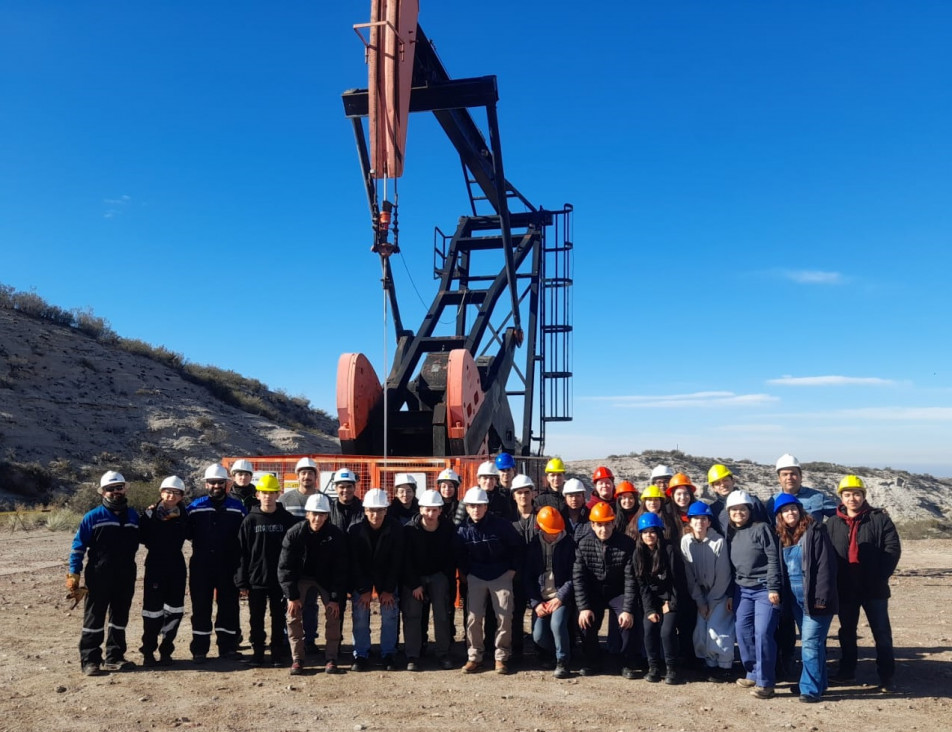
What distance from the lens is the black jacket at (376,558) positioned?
6.43 metres

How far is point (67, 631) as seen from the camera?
310 inches

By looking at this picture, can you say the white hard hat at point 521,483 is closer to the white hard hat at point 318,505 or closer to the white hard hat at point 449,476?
the white hard hat at point 449,476

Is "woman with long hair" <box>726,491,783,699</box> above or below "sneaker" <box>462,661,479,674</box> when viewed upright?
above

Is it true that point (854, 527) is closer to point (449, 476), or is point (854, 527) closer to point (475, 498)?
point (475, 498)

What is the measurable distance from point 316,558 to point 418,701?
1.47 metres

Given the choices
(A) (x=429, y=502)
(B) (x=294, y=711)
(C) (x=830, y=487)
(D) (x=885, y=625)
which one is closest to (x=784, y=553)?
(D) (x=885, y=625)

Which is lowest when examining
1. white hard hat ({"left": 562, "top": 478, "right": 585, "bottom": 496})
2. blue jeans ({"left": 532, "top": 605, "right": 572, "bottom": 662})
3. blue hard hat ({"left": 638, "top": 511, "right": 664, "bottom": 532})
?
blue jeans ({"left": 532, "top": 605, "right": 572, "bottom": 662})

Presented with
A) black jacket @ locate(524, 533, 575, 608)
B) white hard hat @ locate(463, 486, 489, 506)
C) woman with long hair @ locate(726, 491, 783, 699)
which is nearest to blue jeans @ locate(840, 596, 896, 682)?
woman with long hair @ locate(726, 491, 783, 699)

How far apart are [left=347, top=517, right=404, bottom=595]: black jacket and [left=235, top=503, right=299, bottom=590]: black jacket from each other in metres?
0.67

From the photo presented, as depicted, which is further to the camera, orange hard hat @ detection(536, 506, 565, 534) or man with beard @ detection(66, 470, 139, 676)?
orange hard hat @ detection(536, 506, 565, 534)

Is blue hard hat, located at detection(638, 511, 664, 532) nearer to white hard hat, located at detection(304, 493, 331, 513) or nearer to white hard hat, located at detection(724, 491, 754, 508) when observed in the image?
white hard hat, located at detection(724, 491, 754, 508)

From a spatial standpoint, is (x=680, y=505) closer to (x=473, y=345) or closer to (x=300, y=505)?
(x=300, y=505)

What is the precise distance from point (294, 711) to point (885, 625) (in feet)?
14.8

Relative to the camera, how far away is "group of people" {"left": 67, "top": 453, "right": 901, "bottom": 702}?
5.95m
